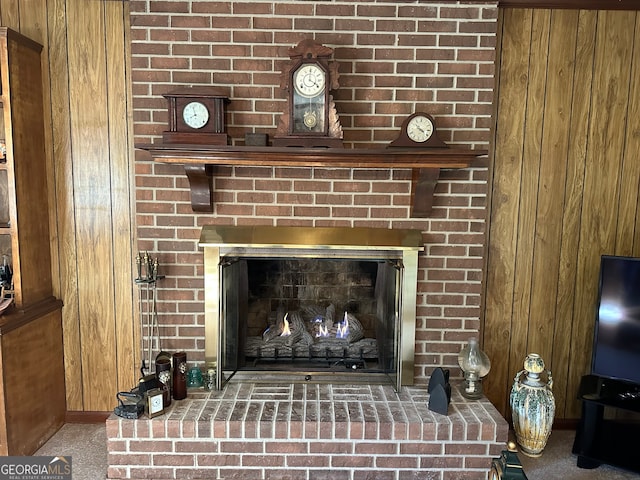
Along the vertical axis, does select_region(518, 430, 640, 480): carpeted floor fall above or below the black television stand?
below

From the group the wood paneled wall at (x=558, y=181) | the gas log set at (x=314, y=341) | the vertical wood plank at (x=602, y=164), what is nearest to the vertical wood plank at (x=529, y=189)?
the wood paneled wall at (x=558, y=181)

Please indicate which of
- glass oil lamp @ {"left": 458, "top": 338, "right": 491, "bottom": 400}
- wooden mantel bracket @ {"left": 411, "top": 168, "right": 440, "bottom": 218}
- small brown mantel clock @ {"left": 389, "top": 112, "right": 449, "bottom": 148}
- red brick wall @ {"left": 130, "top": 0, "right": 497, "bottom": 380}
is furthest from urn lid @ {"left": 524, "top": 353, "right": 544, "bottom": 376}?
small brown mantel clock @ {"left": 389, "top": 112, "right": 449, "bottom": 148}

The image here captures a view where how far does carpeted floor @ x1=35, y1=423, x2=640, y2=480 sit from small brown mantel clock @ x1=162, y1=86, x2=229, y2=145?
157 cm

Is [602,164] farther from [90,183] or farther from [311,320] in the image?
[90,183]

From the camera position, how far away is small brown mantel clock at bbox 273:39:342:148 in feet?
6.77

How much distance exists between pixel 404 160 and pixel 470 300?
2.70 feet

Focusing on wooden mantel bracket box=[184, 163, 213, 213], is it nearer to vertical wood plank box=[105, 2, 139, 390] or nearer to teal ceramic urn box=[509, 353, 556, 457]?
vertical wood plank box=[105, 2, 139, 390]

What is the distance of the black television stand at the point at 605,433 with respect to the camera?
2.14 meters

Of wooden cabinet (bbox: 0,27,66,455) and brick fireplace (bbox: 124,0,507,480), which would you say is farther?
wooden cabinet (bbox: 0,27,66,455)

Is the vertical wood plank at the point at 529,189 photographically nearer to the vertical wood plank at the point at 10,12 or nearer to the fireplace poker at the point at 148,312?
the fireplace poker at the point at 148,312

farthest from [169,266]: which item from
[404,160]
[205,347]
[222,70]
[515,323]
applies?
[515,323]

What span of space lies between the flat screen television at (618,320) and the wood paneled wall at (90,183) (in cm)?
Result: 242

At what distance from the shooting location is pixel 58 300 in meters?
2.48

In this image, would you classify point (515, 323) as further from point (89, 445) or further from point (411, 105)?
point (89, 445)
